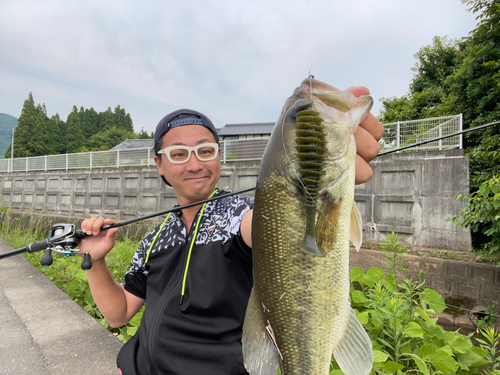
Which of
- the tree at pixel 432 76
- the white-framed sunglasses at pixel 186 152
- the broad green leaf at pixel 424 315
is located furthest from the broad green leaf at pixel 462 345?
the tree at pixel 432 76

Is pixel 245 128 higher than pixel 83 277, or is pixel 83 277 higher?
pixel 245 128

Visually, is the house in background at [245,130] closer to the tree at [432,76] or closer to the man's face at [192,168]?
the tree at [432,76]

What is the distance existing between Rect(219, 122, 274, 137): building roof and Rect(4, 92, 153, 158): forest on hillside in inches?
806

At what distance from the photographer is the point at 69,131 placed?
201 ft

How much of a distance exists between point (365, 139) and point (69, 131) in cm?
7139

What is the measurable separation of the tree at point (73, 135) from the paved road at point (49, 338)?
60.6 meters

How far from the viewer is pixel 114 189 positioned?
1627 cm

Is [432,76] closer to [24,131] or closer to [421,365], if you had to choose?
[421,365]

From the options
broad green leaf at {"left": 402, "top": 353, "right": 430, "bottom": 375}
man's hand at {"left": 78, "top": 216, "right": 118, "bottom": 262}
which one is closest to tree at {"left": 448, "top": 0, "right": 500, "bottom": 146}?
broad green leaf at {"left": 402, "top": 353, "right": 430, "bottom": 375}

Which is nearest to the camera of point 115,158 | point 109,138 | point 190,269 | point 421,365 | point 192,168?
point 190,269

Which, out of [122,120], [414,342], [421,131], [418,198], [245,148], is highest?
[122,120]

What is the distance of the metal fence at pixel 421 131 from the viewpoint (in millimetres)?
9336

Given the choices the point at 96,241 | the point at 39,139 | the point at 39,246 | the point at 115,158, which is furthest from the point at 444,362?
the point at 39,139

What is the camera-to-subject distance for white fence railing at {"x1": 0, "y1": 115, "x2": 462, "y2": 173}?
947 cm
